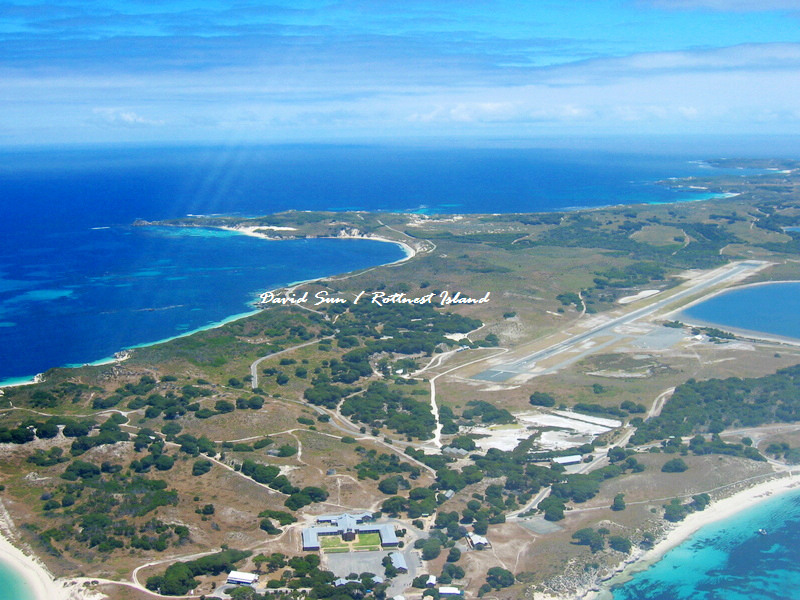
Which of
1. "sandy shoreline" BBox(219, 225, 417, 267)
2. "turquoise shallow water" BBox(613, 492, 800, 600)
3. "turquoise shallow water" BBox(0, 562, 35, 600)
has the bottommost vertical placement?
"turquoise shallow water" BBox(613, 492, 800, 600)

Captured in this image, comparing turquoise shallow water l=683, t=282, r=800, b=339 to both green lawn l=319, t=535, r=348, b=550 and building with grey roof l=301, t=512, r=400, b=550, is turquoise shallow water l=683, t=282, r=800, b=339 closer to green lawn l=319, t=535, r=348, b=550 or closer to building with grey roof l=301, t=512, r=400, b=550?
building with grey roof l=301, t=512, r=400, b=550

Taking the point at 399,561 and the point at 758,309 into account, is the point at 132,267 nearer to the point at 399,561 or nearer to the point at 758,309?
the point at 758,309

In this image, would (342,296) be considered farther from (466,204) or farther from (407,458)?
(466,204)

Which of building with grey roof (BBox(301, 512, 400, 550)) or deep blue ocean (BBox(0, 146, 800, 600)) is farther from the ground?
deep blue ocean (BBox(0, 146, 800, 600))

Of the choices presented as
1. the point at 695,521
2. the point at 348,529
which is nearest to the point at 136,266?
the point at 348,529

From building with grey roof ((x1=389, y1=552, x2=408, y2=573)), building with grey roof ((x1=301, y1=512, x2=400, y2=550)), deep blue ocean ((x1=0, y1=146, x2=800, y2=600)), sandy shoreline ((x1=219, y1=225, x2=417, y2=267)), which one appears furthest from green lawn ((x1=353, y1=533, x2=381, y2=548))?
sandy shoreline ((x1=219, y1=225, x2=417, y2=267))

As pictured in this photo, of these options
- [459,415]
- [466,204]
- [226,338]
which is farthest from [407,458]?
[466,204]
